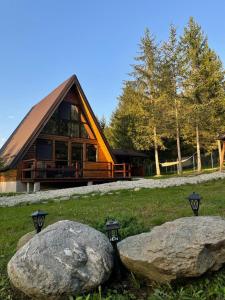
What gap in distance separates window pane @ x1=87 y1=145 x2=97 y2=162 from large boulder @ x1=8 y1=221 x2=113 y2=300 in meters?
17.8

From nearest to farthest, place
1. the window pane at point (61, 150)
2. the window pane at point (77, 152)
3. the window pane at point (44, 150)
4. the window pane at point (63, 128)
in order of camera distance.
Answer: the window pane at point (44, 150)
the window pane at point (61, 150)
the window pane at point (63, 128)
the window pane at point (77, 152)

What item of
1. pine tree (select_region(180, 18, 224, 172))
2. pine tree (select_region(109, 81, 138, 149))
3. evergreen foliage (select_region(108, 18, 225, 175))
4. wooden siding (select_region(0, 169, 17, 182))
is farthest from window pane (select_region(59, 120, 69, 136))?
pine tree (select_region(109, 81, 138, 149))

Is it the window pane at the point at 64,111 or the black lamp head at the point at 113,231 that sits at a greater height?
the window pane at the point at 64,111

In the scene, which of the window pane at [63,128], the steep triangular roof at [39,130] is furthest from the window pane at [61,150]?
the steep triangular roof at [39,130]

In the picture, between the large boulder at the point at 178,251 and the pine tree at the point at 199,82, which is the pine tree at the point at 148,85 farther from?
the large boulder at the point at 178,251

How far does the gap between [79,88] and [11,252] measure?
1604 centimetres

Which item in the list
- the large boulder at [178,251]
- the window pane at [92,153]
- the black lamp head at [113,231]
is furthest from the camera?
the window pane at [92,153]

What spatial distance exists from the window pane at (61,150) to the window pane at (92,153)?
1.75 m

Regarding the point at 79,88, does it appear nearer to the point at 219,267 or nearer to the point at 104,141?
the point at 104,141

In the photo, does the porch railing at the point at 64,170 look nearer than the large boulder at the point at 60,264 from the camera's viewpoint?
No

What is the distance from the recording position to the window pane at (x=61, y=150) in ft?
65.2

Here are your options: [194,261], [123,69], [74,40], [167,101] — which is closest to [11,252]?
[194,261]

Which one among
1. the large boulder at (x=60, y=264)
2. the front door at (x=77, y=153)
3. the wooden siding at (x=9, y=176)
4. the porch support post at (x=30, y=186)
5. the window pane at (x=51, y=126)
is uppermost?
the window pane at (x=51, y=126)

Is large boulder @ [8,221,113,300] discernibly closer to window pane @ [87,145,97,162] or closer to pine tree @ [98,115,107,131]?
window pane @ [87,145,97,162]
